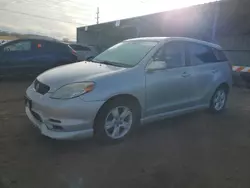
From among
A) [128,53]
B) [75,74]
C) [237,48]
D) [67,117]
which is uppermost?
[237,48]

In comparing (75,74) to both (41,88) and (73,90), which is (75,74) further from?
(41,88)

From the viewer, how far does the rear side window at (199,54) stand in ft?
17.2

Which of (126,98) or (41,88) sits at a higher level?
(41,88)

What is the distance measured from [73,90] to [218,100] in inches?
138

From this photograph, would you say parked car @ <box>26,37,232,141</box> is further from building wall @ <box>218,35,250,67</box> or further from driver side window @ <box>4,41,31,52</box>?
building wall @ <box>218,35,250,67</box>

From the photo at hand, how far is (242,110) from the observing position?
6805 millimetres

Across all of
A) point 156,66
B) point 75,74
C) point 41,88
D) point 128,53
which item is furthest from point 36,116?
point 156,66

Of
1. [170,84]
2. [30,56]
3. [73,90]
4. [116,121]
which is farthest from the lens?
[30,56]

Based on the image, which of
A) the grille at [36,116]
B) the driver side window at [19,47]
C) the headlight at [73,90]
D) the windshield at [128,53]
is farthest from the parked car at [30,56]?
the headlight at [73,90]

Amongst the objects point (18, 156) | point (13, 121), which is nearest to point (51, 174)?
point (18, 156)

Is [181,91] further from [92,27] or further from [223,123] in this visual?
[92,27]

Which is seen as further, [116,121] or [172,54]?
[172,54]

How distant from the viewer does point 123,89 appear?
158 inches

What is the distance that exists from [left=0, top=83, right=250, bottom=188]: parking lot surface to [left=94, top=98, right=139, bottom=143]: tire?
148 mm
